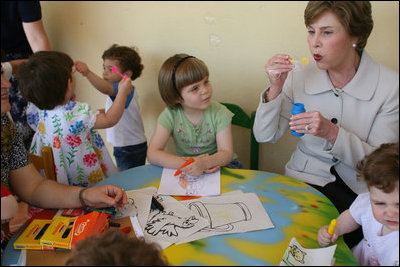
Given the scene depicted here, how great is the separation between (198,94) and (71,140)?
0.50 meters

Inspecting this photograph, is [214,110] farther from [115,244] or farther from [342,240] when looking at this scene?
[115,244]

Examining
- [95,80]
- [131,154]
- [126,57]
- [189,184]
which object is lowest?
[131,154]

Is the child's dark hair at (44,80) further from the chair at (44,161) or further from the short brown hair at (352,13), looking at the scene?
the short brown hair at (352,13)

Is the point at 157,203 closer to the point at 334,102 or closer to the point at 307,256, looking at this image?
the point at 307,256

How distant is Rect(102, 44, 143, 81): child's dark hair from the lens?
151cm

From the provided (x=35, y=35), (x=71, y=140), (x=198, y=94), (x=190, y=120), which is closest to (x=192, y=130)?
(x=190, y=120)

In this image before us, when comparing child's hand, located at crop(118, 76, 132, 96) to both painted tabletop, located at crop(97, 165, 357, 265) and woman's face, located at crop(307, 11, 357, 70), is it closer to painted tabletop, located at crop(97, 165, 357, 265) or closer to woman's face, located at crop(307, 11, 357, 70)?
painted tabletop, located at crop(97, 165, 357, 265)

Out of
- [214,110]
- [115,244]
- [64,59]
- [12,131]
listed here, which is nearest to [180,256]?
[115,244]

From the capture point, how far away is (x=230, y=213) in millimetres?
907

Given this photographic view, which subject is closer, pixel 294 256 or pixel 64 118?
pixel 294 256

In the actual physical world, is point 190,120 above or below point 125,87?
below

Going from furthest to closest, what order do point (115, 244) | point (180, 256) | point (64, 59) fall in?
point (64, 59)
point (180, 256)
point (115, 244)

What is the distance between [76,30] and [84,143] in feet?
2.50

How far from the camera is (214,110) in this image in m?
1.33
